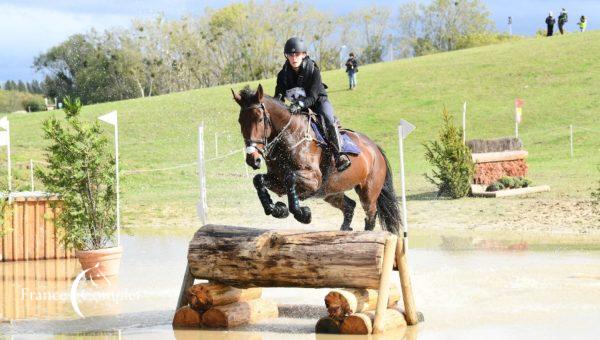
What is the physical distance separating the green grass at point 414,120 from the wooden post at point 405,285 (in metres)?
10.2

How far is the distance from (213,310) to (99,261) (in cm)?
411

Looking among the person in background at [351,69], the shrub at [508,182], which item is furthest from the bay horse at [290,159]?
the person in background at [351,69]

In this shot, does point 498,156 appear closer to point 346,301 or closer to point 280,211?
point 280,211

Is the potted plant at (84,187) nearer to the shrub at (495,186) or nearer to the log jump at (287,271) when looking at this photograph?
the log jump at (287,271)

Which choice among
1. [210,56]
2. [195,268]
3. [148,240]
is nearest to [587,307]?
[195,268]

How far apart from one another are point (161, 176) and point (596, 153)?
50.2ft

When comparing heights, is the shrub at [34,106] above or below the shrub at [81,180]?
above

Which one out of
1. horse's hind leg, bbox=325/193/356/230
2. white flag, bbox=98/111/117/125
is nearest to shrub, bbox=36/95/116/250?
white flag, bbox=98/111/117/125

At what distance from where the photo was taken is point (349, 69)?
50281mm

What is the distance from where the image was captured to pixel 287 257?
873 cm

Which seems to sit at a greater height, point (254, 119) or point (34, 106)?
point (34, 106)

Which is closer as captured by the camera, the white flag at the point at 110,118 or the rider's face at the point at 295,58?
the rider's face at the point at 295,58

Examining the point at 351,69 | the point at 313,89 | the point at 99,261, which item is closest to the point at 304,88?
the point at 313,89

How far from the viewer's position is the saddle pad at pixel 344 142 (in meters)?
9.59
